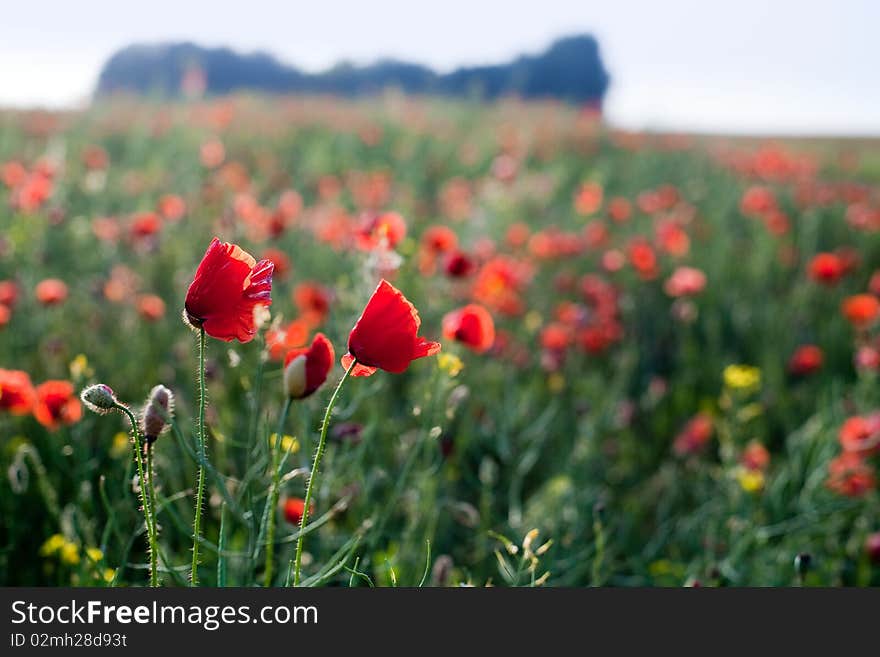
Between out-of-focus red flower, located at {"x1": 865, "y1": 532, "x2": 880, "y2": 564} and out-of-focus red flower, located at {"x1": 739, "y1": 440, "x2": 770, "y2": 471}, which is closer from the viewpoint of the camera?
out-of-focus red flower, located at {"x1": 865, "y1": 532, "x2": 880, "y2": 564}

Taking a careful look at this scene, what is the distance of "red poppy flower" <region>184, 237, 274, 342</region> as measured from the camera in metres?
0.78

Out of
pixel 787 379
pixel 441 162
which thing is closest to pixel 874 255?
pixel 787 379

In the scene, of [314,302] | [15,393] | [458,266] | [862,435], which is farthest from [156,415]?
[862,435]

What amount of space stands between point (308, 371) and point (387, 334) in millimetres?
88

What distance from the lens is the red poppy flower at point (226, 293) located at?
78 cm

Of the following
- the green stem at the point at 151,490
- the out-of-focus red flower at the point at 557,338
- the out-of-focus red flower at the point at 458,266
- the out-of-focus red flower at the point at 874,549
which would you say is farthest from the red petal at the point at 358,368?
the out-of-focus red flower at the point at 557,338

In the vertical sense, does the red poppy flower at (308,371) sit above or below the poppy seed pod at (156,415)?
above

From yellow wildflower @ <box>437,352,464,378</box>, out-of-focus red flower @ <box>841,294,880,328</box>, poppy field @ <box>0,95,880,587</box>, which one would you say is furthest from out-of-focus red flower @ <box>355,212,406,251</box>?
out-of-focus red flower @ <box>841,294,880,328</box>

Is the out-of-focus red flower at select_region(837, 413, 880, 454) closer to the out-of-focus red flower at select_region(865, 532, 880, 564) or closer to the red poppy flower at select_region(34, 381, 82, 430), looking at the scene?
the out-of-focus red flower at select_region(865, 532, 880, 564)

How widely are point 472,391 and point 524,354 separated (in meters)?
0.30

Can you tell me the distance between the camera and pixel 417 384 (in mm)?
2215

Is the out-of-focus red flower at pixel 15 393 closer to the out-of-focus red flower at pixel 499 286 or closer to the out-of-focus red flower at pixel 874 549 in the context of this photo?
the out-of-focus red flower at pixel 499 286

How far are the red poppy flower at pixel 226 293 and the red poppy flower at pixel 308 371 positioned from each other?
6 centimetres

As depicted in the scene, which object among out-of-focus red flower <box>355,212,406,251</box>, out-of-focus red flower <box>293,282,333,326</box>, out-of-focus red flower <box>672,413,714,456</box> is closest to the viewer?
out-of-focus red flower <box>355,212,406,251</box>
